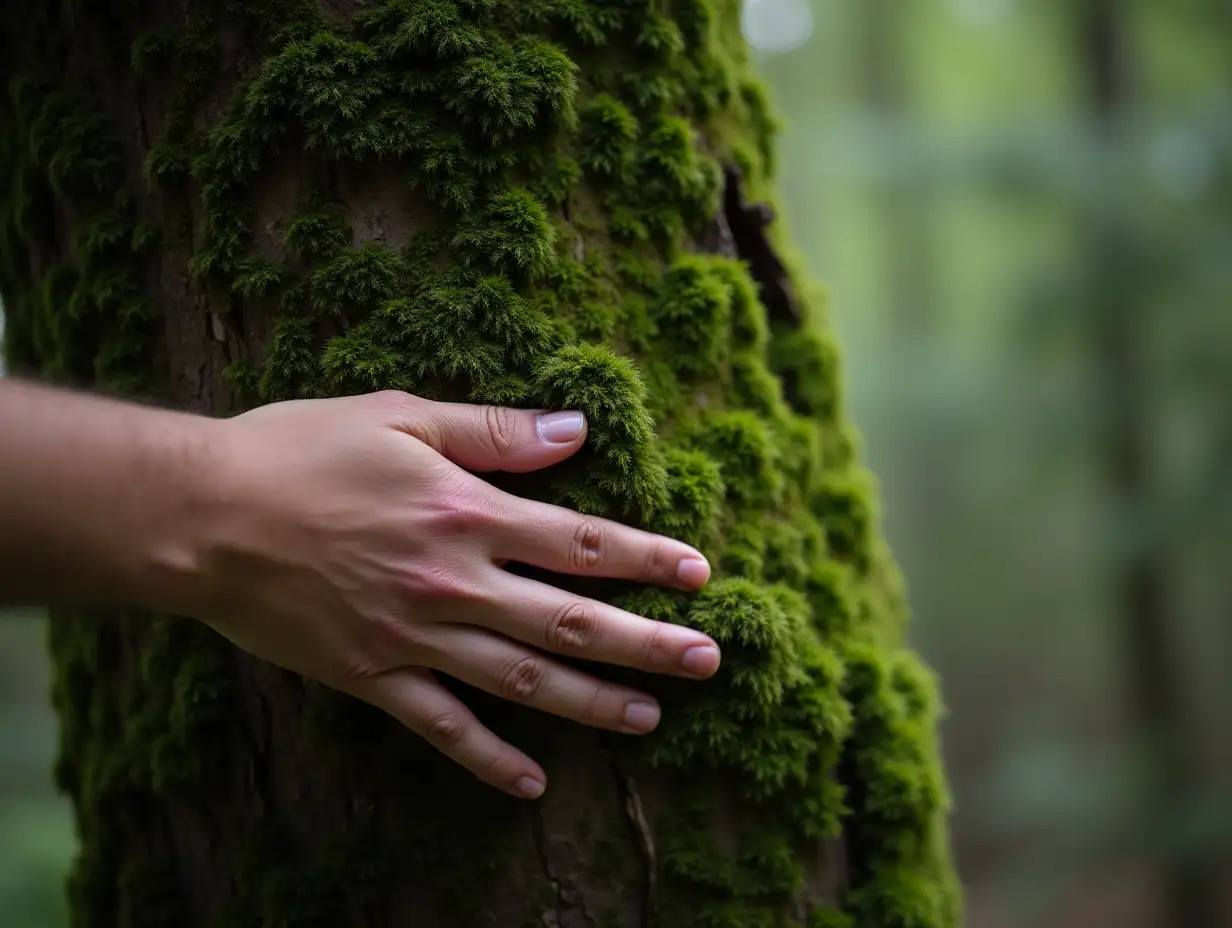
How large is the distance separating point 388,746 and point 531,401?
0.59 meters

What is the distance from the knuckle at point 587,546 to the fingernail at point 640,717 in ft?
0.74

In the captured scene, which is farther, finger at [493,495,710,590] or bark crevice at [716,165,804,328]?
bark crevice at [716,165,804,328]

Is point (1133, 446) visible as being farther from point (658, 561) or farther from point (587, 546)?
point (587, 546)

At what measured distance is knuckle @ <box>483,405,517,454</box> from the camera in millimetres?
1167

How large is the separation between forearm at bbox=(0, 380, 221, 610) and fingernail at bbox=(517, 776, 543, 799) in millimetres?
539

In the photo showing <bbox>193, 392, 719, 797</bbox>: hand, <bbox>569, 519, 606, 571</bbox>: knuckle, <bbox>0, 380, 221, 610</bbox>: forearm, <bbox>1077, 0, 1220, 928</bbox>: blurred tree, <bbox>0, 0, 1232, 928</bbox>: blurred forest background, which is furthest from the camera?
<bbox>1077, 0, 1220, 928</bbox>: blurred tree

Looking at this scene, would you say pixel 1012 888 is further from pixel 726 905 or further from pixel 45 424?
pixel 45 424

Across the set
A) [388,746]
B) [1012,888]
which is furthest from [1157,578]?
[388,746]

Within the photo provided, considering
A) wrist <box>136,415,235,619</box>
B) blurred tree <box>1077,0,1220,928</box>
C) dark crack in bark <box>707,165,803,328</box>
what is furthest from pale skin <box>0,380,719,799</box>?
blurred tree <box>1077,0,1220,928</box>

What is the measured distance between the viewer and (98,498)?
3.19 ft

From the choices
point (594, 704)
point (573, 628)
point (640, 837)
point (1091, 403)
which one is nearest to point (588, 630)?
point (573, 628)

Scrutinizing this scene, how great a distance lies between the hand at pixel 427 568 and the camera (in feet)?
3.51

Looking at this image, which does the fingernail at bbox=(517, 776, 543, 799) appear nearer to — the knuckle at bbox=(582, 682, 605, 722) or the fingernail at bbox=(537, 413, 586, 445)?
the knuckle at bbox=(582, 682, 605, 722)

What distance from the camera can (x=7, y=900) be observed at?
406 centimetres
